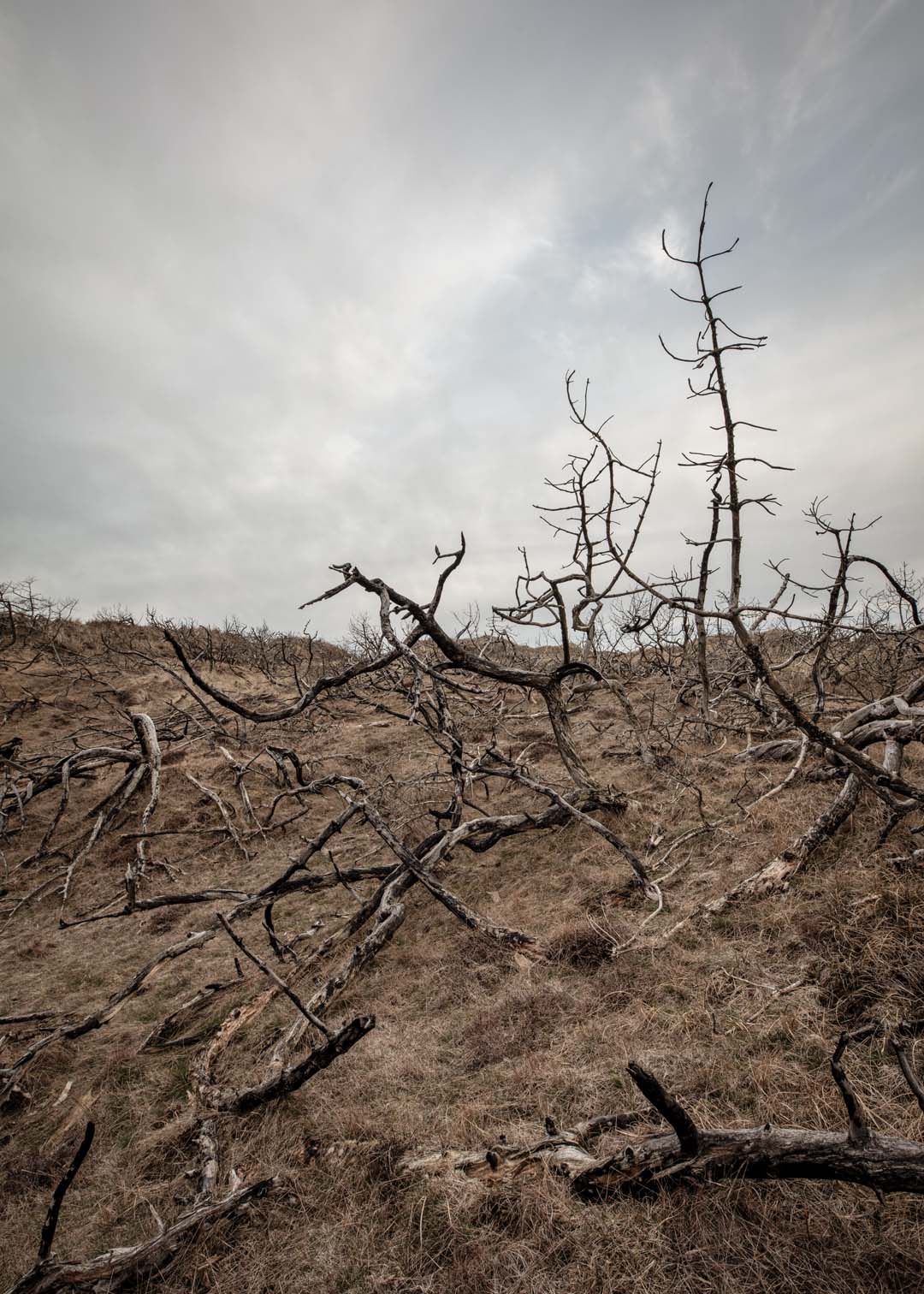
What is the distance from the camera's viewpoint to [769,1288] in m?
1.68

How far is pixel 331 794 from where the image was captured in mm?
9195

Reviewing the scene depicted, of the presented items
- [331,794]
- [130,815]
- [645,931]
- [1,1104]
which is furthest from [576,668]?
[130,815]

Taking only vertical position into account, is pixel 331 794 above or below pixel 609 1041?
above

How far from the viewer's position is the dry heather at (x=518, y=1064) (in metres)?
1.91

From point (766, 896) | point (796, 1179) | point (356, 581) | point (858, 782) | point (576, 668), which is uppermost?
point (356, 581)

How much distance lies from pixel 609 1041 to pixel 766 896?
1485 mm

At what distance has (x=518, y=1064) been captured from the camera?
2920mm

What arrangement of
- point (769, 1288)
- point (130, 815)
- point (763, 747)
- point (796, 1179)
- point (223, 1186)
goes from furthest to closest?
point (130, 815) < point (763, 747) < point (223, 1186) < point (796, 1179) < point (769, 1288)

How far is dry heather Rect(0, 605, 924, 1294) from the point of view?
1.91 metres

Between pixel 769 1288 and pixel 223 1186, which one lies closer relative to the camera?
pixel 769 1288

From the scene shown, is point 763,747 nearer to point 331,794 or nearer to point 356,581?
point 356,581

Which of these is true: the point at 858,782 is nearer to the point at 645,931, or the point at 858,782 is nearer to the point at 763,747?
the point at 645,931

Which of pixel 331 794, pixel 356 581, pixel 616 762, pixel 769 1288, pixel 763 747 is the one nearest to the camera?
pixel 769 1288

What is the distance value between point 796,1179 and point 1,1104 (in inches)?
174
